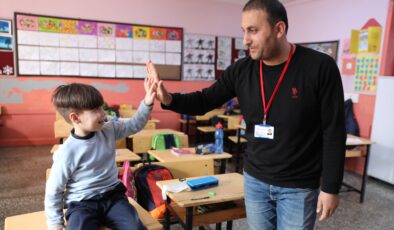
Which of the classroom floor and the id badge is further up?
the id badge

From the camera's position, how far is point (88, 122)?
1470 mm

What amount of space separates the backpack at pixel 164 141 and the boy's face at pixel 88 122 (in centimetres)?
171

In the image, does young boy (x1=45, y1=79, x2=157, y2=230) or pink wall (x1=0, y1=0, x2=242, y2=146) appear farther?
pink wall (x1=0, y1=0, x2=242, y2=146)

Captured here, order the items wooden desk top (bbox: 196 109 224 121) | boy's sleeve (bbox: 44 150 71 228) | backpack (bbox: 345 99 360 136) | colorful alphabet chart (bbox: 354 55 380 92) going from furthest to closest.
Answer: wooden desk top (bbox: 196 109 224 121), backpack (bbox: 345 99 360 136), colorful alphabet chart (bbox: 354 55 380 92), boy's sleeve (bbox: 44 150 71 228)

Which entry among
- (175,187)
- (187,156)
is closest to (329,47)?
(187,156)

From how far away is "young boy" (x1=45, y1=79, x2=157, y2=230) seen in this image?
4.56ft

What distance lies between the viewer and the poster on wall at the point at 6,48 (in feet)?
16.1

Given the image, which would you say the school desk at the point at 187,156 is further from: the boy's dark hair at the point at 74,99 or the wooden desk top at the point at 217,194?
the boy's dark hair at the point at 74,99

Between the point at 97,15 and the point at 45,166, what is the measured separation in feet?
8.98

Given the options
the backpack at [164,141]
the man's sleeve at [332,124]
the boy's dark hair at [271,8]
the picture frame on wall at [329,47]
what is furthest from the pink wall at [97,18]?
the man's sleeve at [332,124]

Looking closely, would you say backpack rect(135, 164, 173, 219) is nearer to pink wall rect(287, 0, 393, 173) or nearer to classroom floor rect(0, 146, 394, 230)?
classroom floor rect(0, 146, 394, 230)

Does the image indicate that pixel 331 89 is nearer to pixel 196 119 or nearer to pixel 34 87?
pixel 196 119

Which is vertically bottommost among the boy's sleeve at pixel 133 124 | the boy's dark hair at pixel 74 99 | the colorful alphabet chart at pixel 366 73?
the boy's sleeve at pixel 133 124

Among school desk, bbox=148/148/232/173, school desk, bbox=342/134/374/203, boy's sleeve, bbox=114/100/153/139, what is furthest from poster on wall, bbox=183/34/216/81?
boy's sleeve, bbox=114/100/153/139
